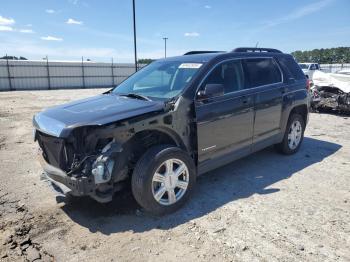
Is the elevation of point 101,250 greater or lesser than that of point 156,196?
lesser

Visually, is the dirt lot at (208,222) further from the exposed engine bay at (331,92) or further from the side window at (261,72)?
the exposed engine bay at (331,92)

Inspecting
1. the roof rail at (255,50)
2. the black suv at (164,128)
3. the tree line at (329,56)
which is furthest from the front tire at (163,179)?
the tree line at (329,56)

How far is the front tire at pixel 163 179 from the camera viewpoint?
3463 mm

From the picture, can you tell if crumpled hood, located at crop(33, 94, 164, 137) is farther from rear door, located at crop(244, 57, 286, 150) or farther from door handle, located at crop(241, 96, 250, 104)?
rear door, located at crop(244, 57, 286, 150)

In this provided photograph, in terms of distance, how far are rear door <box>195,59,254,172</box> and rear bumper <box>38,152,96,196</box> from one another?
1.53m

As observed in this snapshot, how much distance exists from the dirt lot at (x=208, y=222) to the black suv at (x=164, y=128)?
0.39 metres

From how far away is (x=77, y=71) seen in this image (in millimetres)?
33438

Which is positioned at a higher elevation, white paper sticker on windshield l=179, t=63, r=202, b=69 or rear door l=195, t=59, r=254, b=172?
white paper sticker on windshield l=179, t=63, r=202, b=69

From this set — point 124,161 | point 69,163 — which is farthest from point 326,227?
point 69,163

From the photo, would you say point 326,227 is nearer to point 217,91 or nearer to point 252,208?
point 252,208

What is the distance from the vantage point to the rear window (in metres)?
5.73

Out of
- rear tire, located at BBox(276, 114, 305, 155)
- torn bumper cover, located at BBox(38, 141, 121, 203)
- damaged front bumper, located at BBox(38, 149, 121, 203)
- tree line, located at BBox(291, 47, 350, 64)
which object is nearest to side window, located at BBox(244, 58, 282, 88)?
rear tire, located at BBox(276, 114, 305, 155)

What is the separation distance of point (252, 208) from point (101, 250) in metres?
1.90

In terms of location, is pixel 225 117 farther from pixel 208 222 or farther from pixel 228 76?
pixel 208 222
